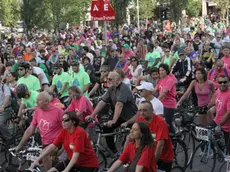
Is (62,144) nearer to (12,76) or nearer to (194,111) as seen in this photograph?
(194,111)

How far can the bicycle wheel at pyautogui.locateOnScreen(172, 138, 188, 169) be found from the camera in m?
8.12

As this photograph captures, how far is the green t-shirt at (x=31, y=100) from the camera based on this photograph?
358 inches

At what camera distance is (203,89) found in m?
9.62

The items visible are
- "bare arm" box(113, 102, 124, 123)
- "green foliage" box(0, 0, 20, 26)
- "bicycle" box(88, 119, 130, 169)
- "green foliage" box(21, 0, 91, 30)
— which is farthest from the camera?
"green foliage" box(0, 0, 20, 26)

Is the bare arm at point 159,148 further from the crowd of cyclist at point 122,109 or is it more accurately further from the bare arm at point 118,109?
the bare arm at point 118,109

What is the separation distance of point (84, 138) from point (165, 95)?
3.23 m

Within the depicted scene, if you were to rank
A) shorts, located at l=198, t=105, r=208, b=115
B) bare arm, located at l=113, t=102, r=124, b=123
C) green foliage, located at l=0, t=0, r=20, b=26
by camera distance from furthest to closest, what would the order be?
green foliage, located at l=0, t=0, r=20, b=26, shorts, located at l=198, t=105, r=208, b=115, bare arm, located at l=113, t=102, r=124, b=123

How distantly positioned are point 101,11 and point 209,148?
39.4ft

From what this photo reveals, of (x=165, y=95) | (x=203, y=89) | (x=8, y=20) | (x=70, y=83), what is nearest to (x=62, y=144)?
(x=165, y=95)

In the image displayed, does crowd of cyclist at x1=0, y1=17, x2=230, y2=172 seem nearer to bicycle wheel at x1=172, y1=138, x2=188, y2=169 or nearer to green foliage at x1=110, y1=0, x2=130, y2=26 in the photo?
bicycle wheel at x1=172, y1=138, x2=188, y2=169

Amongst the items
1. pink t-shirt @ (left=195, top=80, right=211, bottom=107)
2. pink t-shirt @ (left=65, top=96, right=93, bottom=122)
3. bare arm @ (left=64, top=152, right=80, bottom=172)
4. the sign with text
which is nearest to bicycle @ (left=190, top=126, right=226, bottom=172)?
pink t-shirt @ (left=195, top=80, right=211, bottom=107)

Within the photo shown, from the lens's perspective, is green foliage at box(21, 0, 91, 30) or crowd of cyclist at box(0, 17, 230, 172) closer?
crowd of cyclist at box(0, 17, 230, 172)

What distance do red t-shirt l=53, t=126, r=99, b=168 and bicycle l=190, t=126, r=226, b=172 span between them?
7.27 feet

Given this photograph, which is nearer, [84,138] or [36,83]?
[84,138]
